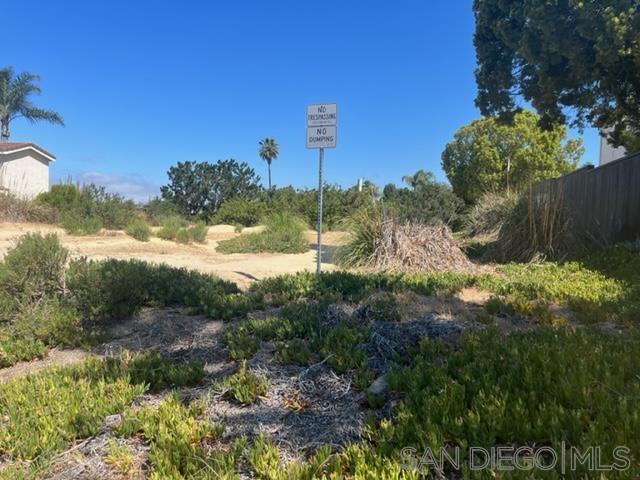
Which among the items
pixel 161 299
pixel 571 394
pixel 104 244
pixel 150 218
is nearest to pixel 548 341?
pixel 571 394

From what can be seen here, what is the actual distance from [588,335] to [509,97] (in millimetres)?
8408

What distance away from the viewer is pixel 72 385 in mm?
2914

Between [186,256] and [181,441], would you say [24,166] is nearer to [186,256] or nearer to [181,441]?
[186,256]

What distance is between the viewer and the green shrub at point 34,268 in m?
4.39

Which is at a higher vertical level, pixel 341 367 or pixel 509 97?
pixel 509 97

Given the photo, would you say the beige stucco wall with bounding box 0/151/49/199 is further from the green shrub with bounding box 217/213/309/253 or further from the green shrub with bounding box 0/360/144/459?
the green shrub with bounding box 0/360/144/459

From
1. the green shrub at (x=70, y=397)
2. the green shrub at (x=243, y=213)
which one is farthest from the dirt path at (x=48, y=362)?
the green shrub at (x=243, y=213)

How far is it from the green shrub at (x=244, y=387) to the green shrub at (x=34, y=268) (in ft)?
8.86

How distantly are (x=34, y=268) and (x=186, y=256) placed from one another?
233 inches

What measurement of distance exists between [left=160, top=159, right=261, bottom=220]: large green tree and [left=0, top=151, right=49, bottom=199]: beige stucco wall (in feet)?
25.0

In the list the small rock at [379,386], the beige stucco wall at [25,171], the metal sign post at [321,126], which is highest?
the beige stucco wall at [25,171]

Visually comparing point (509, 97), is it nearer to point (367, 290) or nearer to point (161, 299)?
point (367, 290)

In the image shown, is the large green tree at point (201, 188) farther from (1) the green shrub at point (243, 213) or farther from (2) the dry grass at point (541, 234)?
(2) the dry grass at point (541, 234)

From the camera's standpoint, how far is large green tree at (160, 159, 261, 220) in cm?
3247
